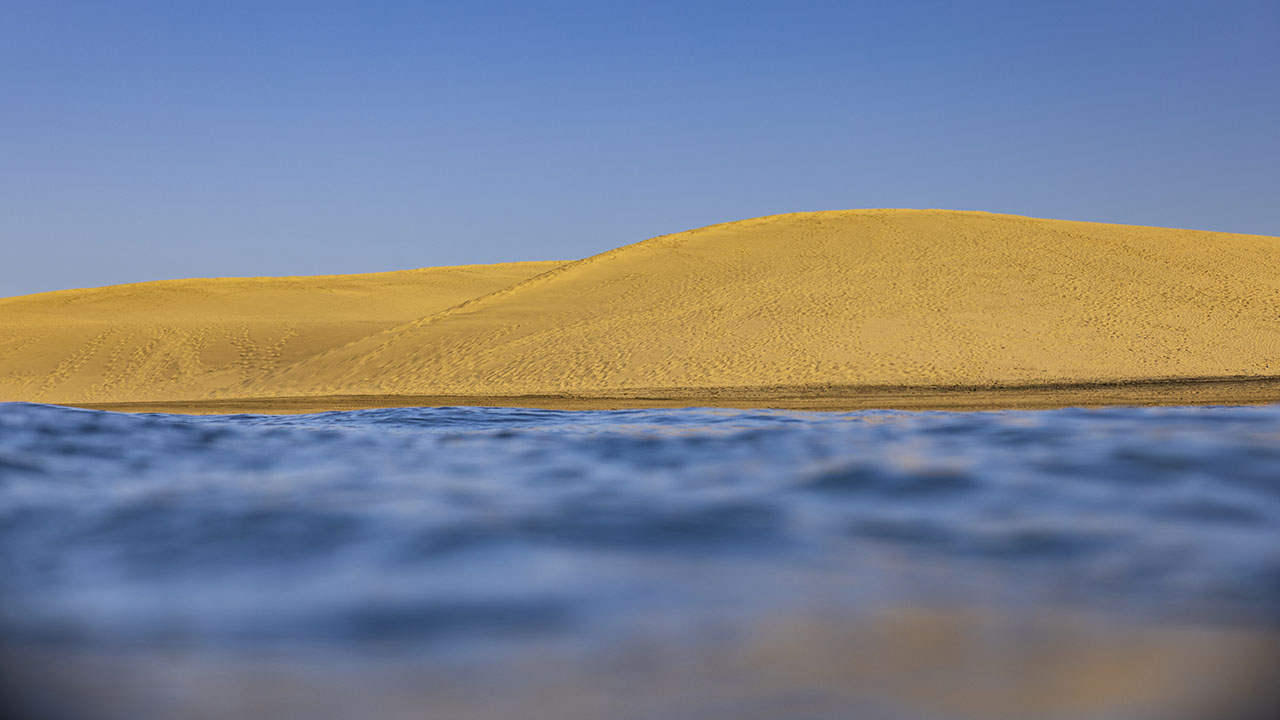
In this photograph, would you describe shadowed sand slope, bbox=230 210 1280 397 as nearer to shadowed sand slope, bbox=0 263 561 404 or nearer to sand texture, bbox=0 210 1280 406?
sand texture, bbox=0 210 1280 406

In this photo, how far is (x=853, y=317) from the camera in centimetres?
2405

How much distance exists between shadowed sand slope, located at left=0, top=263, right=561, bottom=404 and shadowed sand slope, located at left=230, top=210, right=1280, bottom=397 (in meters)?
2.67

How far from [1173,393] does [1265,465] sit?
11.0 m

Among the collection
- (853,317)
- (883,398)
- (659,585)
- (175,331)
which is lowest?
(659,585)

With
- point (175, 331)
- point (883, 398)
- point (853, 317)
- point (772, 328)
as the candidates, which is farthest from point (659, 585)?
point (175, 331)

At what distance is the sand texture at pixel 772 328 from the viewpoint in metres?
18.5

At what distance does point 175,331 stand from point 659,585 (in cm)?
3377

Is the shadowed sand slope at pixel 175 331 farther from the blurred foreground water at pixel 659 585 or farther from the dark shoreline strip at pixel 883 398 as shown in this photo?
the blurred foreground water at pixel 659 585

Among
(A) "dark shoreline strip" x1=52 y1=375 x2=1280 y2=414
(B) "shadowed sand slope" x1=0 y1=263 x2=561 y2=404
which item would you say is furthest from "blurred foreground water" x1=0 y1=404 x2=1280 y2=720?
(B) "shadowed sand slope" x1=0 y1=263 x2=561 y2=404

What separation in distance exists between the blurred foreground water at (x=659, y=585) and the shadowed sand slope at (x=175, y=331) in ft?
75.1

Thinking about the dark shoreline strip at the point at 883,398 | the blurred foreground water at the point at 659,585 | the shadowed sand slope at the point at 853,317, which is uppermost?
the shadowed sand slope at the point at 853,317

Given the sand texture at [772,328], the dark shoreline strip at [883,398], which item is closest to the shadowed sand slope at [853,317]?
the sand texture at [772,328]

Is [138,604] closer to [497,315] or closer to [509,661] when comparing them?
[509,661]

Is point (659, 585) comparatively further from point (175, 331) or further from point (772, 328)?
point (175, 331)
